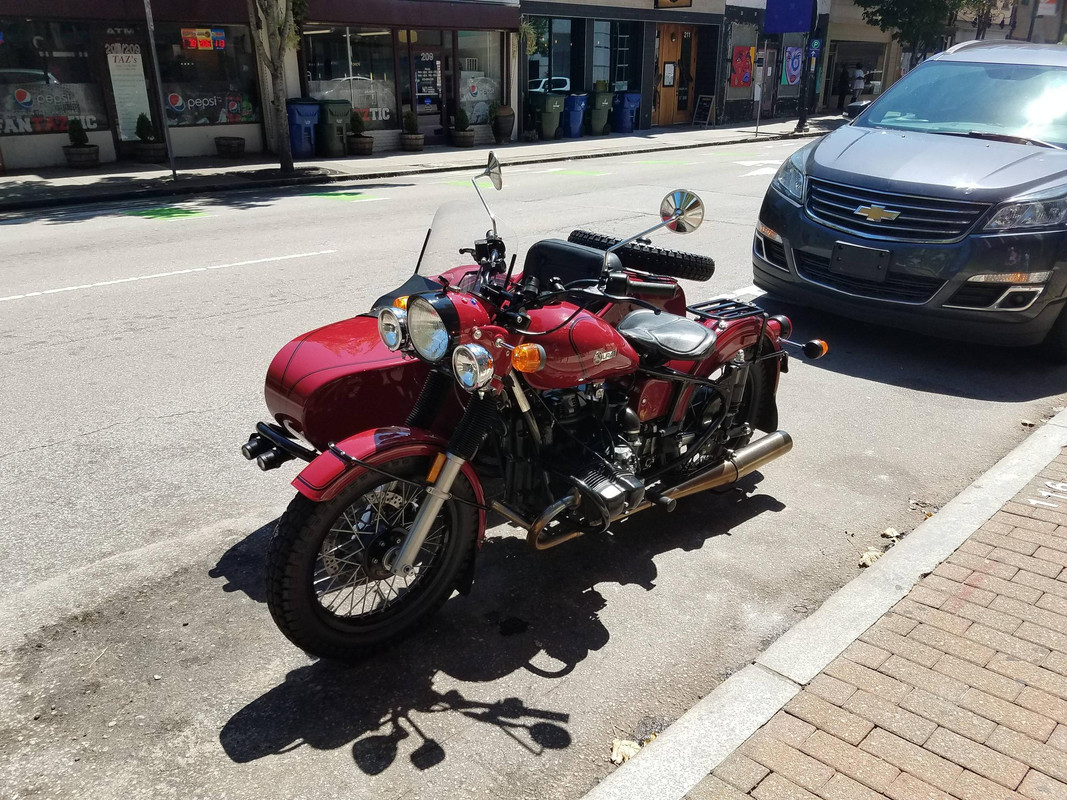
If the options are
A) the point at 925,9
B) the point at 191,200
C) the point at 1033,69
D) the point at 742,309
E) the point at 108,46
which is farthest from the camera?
the point at 925,9

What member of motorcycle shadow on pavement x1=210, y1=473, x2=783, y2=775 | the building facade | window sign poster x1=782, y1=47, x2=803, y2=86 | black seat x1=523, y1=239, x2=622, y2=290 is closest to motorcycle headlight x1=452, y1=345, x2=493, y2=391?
black seat x1=523, y1=239, x2=622, y2=290

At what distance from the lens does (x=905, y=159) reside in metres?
6.55

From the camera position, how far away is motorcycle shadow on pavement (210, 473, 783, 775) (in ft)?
9.44

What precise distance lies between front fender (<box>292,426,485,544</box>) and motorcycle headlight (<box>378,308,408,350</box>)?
32 cm

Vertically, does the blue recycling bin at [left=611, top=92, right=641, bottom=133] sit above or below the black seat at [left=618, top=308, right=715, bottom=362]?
below

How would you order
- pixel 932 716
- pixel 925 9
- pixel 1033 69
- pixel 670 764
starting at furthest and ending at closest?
pixel 925 9 → pixel 1033 69 → pixel 932 716 → pixel 670 764

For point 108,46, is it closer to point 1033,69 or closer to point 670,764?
point 1033,69

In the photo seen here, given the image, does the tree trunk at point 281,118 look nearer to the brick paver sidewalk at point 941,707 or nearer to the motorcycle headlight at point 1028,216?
the motorcycle headlight at point 1028,216

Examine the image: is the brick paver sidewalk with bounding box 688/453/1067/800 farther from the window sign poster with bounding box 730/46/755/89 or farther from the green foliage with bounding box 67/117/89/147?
the window sign poster with bounding box 730/46/755/89

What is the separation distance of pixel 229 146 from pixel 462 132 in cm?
571

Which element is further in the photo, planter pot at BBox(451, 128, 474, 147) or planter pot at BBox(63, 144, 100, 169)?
planter pot at BBox(451, 128, 474, 147)

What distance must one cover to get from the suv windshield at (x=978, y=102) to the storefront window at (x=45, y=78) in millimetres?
15549

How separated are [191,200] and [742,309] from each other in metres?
12.0

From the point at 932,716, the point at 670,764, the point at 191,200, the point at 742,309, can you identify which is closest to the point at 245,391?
the point at 742,309
